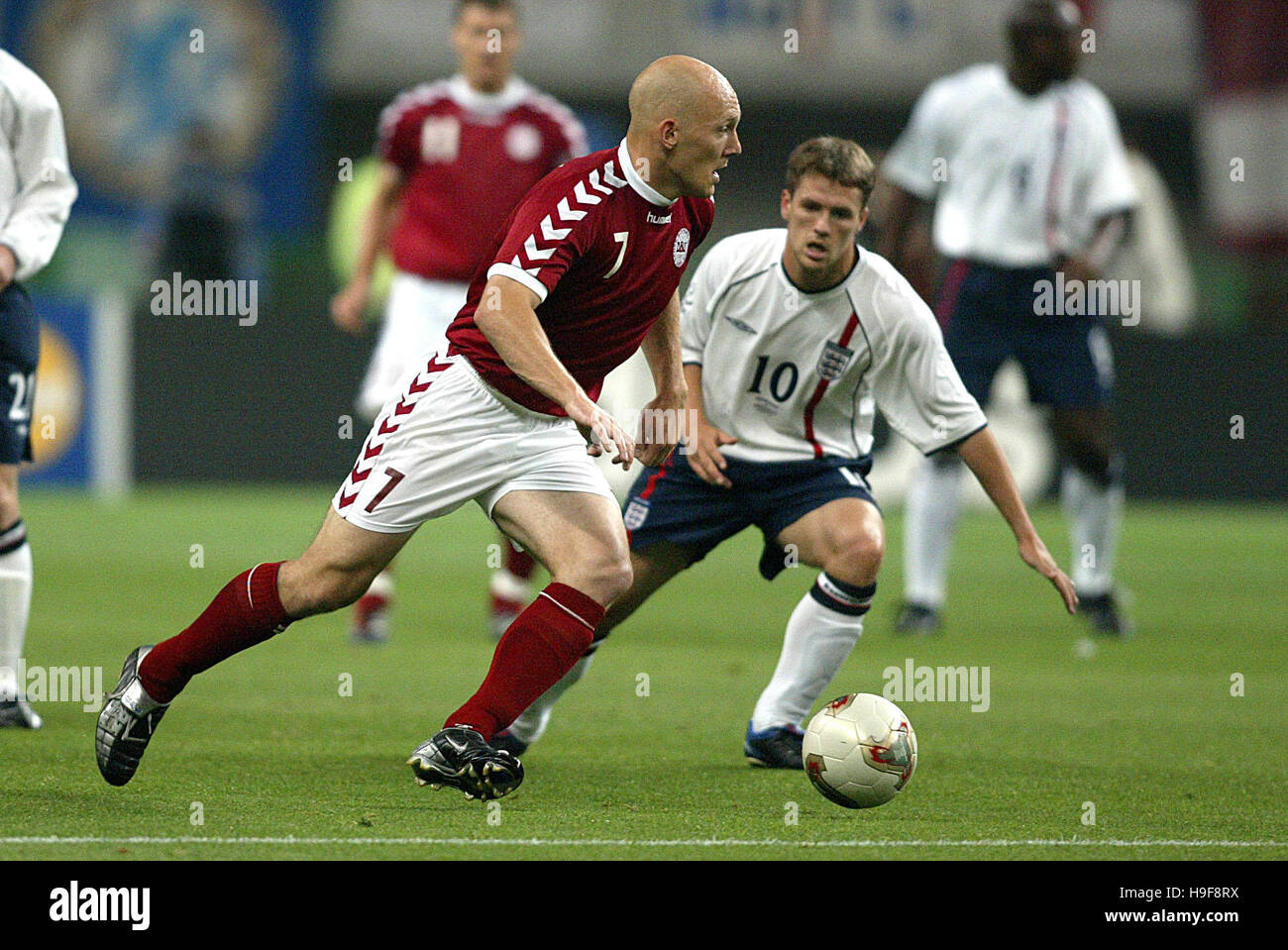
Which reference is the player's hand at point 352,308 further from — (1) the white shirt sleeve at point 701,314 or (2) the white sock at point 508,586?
(1) the white shirt sleeve at point 701,314

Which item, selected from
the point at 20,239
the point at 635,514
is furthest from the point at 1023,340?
the point at 20,239

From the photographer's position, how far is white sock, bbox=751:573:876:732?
550cm

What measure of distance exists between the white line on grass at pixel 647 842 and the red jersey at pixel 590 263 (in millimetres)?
1045

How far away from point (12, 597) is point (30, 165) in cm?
126

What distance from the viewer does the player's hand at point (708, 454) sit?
560 centimetres

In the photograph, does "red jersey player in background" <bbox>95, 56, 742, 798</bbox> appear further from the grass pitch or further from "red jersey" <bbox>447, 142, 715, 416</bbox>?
the grass pitch

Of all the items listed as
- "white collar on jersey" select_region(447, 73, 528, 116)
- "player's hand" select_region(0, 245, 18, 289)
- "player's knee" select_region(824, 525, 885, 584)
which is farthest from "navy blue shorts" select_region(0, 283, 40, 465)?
"white collar on jersey" select_region(447, 73, 528, 116)

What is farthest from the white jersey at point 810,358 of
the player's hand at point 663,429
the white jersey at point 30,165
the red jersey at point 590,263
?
the white jersey at point 30,165

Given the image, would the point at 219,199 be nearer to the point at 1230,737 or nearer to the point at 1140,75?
the point at 1140,75

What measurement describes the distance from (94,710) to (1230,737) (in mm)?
3492

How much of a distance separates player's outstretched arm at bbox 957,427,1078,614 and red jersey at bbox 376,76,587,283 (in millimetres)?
3371

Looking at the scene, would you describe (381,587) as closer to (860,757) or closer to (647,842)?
(860,757)

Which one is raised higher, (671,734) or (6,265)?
(6,265)

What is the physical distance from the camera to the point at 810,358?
5.67m
